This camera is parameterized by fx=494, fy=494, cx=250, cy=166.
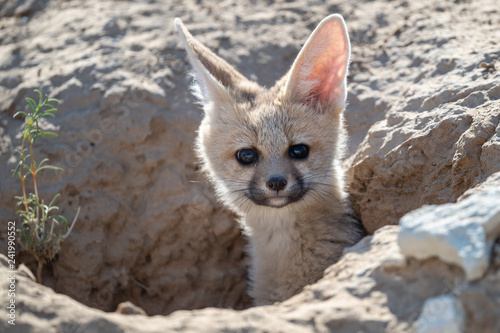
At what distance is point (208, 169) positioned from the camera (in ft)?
13.1

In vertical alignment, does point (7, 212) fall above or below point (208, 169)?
below

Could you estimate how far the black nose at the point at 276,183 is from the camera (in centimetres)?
327

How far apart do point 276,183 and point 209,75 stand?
98cm

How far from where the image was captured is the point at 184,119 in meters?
4.57

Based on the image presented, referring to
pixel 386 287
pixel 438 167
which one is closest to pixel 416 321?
pixel 386 287

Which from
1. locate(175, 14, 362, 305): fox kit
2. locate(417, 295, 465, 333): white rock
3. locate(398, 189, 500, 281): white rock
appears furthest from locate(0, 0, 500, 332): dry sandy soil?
locate(417, 295, 465, 333): white rock

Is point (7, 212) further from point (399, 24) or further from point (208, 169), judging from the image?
point (399, 24)

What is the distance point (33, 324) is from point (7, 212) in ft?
8.23

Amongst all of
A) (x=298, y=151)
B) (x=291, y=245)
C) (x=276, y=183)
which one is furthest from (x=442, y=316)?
(x=298, y=151)

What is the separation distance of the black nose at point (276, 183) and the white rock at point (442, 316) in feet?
5.01

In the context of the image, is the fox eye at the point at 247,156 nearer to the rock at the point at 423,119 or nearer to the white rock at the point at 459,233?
the rock at the point at 423,119

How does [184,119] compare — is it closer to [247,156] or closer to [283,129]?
[247,156]

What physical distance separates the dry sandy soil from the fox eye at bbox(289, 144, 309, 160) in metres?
0.56

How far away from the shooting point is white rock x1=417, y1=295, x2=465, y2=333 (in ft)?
5.81
